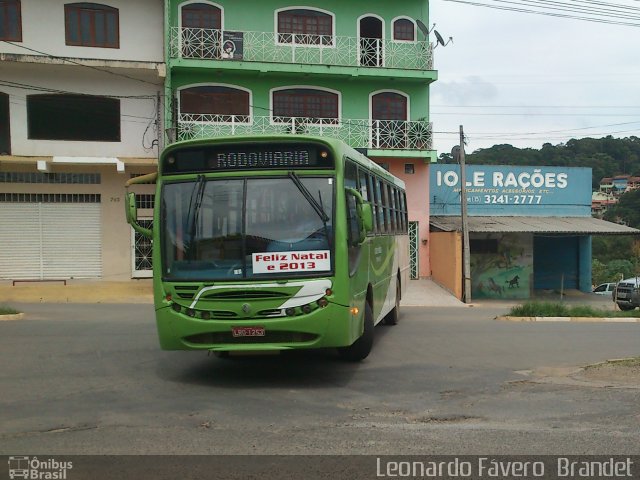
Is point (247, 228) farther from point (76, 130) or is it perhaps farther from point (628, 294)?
point (628, 294)

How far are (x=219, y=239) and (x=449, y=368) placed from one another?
398cm

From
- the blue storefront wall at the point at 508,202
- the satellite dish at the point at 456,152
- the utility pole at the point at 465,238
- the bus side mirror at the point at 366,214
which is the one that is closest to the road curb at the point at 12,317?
the bus side mirror at the point at 366,214

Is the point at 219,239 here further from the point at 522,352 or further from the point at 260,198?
the point at 522,352

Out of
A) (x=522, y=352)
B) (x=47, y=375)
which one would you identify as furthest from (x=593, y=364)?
(x=47, y=375)

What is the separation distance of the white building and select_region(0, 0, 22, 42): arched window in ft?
0.12

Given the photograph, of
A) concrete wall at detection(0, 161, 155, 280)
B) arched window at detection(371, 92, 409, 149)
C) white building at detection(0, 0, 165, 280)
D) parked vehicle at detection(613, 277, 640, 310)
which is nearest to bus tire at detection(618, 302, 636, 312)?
parked vehicle at detection(613, 277, 640, 310)

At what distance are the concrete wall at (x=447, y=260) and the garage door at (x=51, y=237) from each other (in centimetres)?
1343

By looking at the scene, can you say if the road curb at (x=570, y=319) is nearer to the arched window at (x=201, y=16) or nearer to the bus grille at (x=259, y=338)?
the bus grille at (x=259, y=338)

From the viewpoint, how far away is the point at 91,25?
2520 cm

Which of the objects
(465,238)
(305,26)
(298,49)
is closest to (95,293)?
(298,49)

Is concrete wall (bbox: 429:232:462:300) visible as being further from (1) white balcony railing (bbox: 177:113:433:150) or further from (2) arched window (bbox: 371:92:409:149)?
(2) arched window (bbox: 371:92:409:149)

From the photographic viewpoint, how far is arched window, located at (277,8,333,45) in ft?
87.9

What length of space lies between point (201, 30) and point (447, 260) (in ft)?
42.7

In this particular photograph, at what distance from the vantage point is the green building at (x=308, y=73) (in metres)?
25.7
